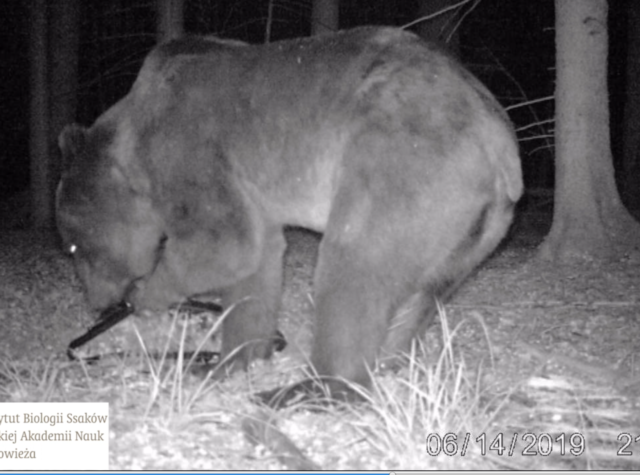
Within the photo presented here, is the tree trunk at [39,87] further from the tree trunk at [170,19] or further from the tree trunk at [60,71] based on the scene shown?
the tree trunk at [170,19]

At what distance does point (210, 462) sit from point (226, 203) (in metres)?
1.91

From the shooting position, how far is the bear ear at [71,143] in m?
5.71

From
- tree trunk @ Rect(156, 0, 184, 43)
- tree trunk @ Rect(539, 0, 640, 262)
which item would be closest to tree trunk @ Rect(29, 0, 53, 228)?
tree trunk @ Rect(156, 0, 184, 43)

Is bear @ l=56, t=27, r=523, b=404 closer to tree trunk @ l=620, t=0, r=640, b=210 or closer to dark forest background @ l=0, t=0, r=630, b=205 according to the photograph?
tree trunk @ l=620, t=0, r=640, b=210

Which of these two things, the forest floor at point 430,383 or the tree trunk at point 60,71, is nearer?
the forest floor at point 430,383

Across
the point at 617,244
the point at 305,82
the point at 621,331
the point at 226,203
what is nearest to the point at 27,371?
the point at 226,203

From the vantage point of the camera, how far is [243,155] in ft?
17.2

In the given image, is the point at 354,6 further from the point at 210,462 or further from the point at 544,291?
the point at 210,462

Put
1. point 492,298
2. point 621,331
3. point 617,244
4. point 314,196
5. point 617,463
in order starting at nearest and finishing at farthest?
point 617,463 → point 314,196 → point 621,331 → point 492,298 → point 617,244

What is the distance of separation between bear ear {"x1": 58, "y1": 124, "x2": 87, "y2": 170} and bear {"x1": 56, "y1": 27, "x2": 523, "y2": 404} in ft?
0.04

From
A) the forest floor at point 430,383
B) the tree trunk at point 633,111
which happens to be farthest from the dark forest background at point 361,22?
the forest floor at point 430,383

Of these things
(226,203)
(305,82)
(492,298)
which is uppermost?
(305,82)

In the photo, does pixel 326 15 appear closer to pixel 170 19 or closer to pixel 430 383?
pixel 170 19

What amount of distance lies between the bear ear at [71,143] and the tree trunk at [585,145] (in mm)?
4984
